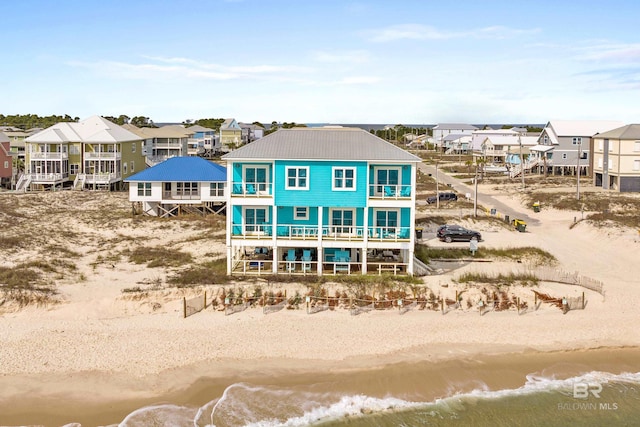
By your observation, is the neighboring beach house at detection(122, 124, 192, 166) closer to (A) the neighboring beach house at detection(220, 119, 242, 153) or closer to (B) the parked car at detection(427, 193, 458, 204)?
(A) the neighboring beach house at detection(220, 119, 242, 153)

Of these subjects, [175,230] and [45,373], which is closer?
[45,373]

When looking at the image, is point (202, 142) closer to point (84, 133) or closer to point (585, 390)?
point (84, 133)

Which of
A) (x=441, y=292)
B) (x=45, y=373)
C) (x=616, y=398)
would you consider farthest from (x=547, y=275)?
(x=45, y=373)

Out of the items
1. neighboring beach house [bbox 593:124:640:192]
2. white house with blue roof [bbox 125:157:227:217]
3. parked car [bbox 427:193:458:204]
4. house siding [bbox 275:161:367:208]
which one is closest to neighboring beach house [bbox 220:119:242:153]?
parked car [bbox 427:193:458:204]

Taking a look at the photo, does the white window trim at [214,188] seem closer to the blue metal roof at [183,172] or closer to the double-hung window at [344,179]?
the blue metal roof at [183,172]

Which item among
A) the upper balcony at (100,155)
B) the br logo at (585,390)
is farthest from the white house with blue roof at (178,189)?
the br logo at (585,390)

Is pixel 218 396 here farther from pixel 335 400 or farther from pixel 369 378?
pixel 369 378
